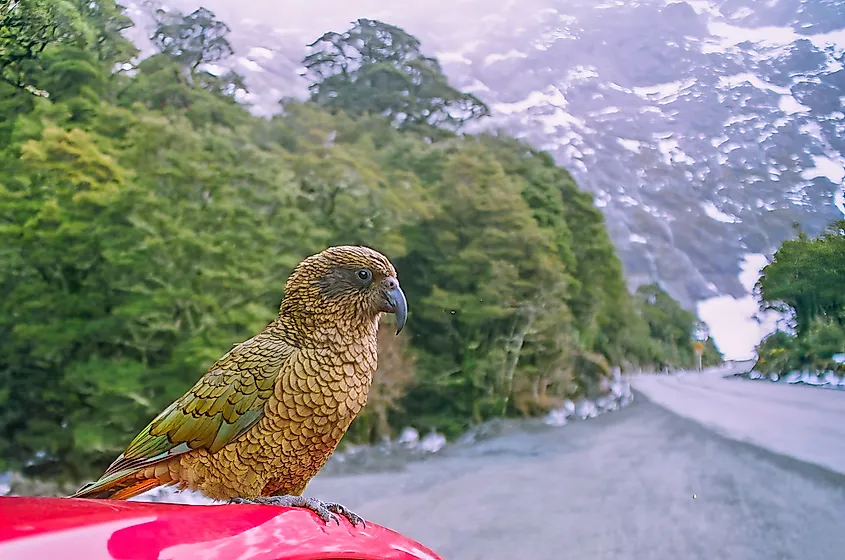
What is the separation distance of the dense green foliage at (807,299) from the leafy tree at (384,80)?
1231 millimetres

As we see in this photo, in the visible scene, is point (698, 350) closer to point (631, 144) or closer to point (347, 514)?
point (631, 144)

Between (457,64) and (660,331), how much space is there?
1.32 meters

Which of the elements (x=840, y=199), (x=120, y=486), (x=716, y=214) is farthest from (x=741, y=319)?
(x=120, y=486)

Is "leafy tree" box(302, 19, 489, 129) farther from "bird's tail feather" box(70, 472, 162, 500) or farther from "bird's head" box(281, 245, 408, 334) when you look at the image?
"bird's tail feather" box(70, 472, 162, 500)

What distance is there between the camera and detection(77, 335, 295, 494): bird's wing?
0.98 m

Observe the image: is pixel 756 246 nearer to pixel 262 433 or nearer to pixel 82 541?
pixel 262 433

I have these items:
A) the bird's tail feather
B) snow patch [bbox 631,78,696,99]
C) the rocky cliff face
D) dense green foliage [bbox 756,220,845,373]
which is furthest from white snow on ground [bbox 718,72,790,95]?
the bird's tail feather

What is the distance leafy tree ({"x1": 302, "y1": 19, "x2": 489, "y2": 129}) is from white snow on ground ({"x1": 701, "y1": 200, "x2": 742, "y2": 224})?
0.93m

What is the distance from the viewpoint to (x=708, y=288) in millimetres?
2168

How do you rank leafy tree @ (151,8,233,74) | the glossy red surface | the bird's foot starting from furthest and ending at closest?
1. leafy tree @ (151,8,233,74)
2. the bird's foot
3. the glossy red surface

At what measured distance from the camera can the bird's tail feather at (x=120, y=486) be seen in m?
1.03

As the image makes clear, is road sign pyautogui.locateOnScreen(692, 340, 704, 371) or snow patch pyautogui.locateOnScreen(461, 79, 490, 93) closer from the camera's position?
road sign pyautogui.locateOnScreen(692, 340, 704, 371)

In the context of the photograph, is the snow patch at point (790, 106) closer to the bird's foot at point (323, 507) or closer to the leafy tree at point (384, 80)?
the leafy tree at point (384, 80)

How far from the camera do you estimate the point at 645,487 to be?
1.92 metres
